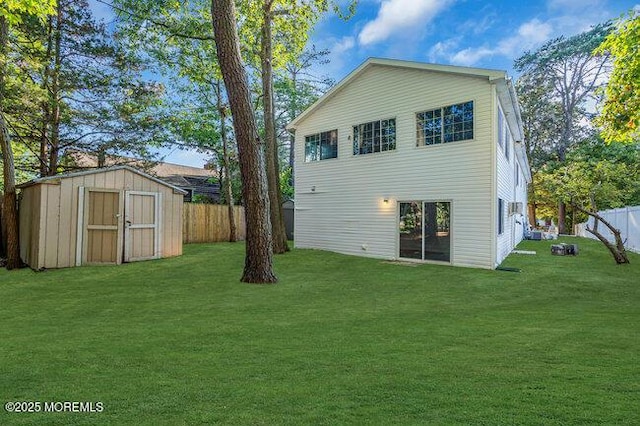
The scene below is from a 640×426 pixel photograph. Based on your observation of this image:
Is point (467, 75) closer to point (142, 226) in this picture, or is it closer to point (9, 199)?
point (142, 226)

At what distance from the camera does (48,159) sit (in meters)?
13.8

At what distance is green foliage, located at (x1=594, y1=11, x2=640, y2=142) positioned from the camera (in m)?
5.66

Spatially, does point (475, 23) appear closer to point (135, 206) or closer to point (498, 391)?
point (135, 206)

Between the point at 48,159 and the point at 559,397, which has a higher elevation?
the point at 48,159

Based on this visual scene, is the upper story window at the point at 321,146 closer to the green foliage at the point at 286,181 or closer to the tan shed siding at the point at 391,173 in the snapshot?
the tan shed siding at the point at 391,173

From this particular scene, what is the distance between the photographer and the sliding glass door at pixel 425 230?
33.5 ft

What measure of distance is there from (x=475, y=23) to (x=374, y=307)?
12.1 metres

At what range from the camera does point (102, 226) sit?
31.3 feet

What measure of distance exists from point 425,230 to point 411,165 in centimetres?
197

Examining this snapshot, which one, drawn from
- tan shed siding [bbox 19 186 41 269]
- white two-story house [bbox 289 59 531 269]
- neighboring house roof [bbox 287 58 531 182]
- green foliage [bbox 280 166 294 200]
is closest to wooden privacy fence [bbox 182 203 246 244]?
white two-story house [bbox 289 59 531 269]

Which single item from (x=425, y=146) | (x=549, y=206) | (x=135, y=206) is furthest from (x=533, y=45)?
(x=135, y=206)

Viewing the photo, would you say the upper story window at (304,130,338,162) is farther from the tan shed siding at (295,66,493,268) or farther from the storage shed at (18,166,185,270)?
the storage shed at (18,166,185,270)

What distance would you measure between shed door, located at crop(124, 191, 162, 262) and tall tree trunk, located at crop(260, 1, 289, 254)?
3.67 meters

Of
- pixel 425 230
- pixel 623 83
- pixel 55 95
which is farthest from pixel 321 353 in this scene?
pixel 55 95
